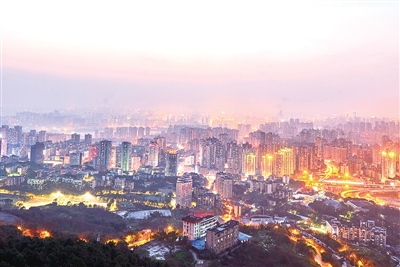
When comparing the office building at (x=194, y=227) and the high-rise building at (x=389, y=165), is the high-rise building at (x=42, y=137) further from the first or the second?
the high-rise building at (x=389, y=165)

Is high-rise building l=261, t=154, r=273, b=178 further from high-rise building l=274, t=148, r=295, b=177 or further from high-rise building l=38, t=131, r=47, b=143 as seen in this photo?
high-rise building l=38, t=131, r=47, b=143

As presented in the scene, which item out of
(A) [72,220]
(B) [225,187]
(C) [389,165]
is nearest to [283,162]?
(C) [389,165]

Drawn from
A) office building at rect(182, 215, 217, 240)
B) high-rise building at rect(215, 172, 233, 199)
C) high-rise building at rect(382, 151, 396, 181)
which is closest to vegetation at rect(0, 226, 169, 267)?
office building at rect(182, 215, 217, 240)

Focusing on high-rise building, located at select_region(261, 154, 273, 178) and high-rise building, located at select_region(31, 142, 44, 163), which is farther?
high-rise building, located at select_region(31, 142, 44, 163)

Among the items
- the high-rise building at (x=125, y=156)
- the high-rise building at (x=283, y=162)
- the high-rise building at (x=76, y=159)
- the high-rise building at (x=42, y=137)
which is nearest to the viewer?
the high-rise building at (x=283, y=162)

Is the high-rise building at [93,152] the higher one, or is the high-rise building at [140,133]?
the high-rise building at [140,133]

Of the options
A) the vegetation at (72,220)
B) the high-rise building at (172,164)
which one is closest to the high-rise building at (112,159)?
the high-rise building at (172,164)

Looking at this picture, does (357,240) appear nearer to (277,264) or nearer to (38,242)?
(277,264)

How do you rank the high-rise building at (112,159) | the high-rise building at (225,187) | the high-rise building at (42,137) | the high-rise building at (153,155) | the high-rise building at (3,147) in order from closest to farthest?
1. the high-rise building at (225,187)
2. the high-rise building at (112,159)
3. the high-rise building at (153,155)
4. the high-rise building at (3,147)
5. the high-rise building at (42,137)

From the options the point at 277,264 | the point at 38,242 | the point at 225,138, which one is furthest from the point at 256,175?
the point at 38,242
